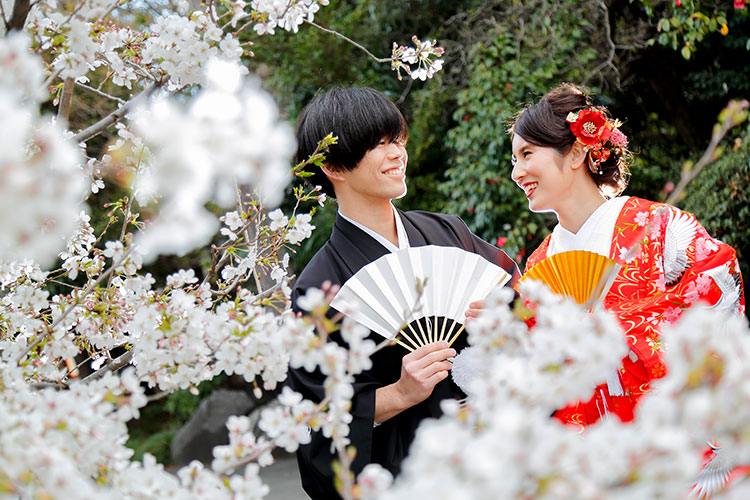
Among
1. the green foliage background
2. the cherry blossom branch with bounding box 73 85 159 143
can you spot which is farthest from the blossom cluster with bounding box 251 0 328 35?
the green foliage background

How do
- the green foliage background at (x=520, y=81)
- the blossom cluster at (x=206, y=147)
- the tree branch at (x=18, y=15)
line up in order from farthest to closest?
the green foliage background at (x=520, y=81)
the tree branch at (x=18, y=15)
the blossom cluster at (x=206, y=147)

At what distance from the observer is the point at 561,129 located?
7.29 feet

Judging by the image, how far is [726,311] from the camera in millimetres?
1968

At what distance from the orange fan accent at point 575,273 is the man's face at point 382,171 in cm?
45

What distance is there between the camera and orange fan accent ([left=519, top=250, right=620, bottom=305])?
1.99 m

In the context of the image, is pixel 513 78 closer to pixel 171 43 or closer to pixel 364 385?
pixel 364 385

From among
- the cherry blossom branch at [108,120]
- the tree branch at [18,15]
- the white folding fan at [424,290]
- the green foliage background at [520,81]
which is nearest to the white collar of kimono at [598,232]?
the white folding fan at [424,290]

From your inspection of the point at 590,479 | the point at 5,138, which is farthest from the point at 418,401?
the point at 5,138

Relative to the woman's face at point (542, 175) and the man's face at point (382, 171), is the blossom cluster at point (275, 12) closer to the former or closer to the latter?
the man's face at point (382, 171)

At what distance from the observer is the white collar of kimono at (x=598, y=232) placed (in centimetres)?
213

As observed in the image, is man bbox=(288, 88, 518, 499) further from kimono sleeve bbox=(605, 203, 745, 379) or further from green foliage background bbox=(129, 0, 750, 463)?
green foliage background bbox=(129, 0, 750, 463)

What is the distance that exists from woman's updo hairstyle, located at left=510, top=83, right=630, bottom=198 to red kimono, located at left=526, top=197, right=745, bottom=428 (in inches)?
9.5

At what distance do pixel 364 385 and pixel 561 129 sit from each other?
3.36 feet

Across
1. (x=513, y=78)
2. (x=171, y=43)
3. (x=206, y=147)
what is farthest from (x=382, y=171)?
(x=513, y=78)
